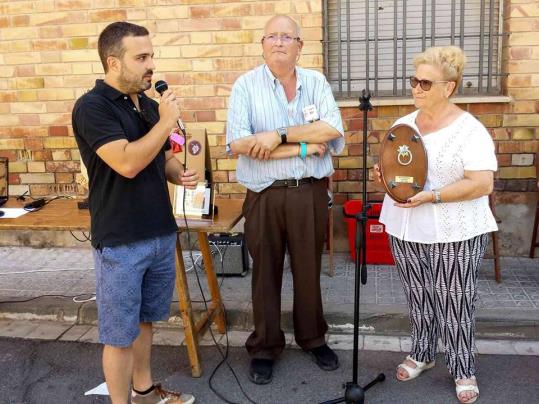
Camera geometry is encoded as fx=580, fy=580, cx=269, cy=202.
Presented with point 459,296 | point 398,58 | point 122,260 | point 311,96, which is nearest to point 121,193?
point 122,260

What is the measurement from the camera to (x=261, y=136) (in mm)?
3066

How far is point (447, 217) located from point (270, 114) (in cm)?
109

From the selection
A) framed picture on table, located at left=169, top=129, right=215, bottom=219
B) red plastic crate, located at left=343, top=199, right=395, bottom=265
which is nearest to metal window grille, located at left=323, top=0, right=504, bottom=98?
red plastic crate, located at left=343, top=199, right=395, bottom=265

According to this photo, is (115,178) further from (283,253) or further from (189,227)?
(283,253)

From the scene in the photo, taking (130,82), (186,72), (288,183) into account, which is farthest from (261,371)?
(186,72)

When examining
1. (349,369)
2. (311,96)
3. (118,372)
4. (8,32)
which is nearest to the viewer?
(118,372)

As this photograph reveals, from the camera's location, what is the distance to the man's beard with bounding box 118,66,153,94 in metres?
2.52


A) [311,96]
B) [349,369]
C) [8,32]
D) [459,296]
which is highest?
[8,32]

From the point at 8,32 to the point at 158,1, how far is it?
1.50m

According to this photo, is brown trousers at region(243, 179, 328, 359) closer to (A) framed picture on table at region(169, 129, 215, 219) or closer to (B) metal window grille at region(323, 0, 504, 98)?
(A) framed picture on table at region(169, 129, 215, 219)

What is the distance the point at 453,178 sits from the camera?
2.87 metres

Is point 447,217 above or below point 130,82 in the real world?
below

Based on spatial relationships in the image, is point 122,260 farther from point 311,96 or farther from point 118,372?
point 311,96

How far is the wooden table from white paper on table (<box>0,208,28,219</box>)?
5 centimetres
